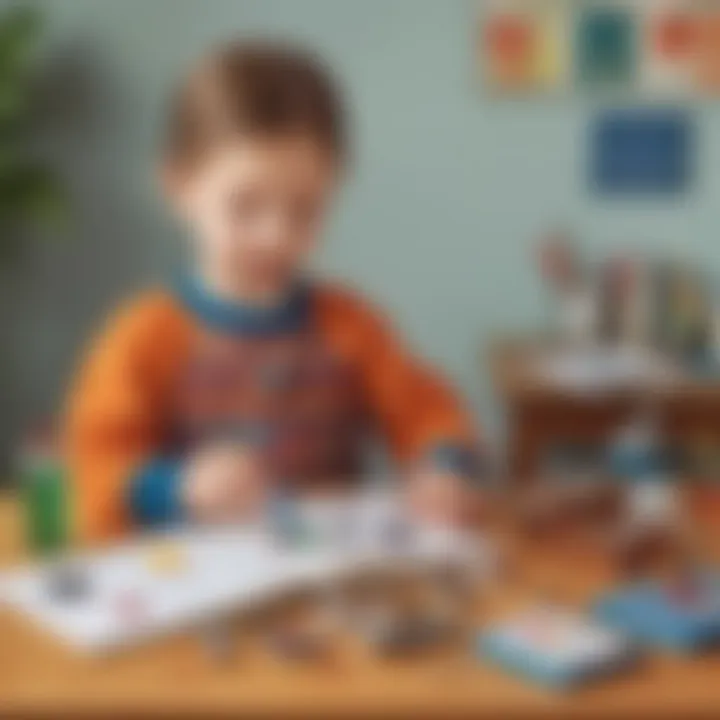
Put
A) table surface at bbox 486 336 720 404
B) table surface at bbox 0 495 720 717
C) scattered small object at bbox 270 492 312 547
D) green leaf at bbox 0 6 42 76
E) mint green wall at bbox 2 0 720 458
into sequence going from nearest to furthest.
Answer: table surface at bbox 0 495 720 717 → scattered small object at bbox 270 492 312 547 → table surface at bbox 486 336 720 404 → green leaf at bbox 0 6 42 76 → mint green wall at bbox 2 0 720 458

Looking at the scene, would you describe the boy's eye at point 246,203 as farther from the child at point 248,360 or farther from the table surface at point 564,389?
the table surface at point 564,389

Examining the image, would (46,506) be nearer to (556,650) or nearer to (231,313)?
(231,313)

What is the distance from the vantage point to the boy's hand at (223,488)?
42.4 inches

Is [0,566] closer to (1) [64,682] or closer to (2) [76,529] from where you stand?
(2) [76,529]

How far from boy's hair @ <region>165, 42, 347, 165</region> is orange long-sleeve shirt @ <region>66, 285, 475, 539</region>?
145mm

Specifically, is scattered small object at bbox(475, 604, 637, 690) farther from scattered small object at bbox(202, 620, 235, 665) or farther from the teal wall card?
the teal wall card

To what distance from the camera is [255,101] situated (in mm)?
1179

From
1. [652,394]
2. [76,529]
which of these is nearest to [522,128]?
[652,394]

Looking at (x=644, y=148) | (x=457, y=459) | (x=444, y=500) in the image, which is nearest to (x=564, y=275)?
(x=644, y=148)

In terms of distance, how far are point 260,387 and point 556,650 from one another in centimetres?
46

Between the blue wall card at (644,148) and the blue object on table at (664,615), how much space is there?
175cm

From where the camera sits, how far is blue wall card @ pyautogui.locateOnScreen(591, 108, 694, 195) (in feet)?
8.64

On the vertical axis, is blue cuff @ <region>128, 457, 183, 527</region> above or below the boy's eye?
below

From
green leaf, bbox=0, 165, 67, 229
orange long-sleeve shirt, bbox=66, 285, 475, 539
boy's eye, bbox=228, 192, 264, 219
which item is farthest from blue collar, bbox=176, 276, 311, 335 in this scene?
green leaf, bbox=0, 165, 67, 229
